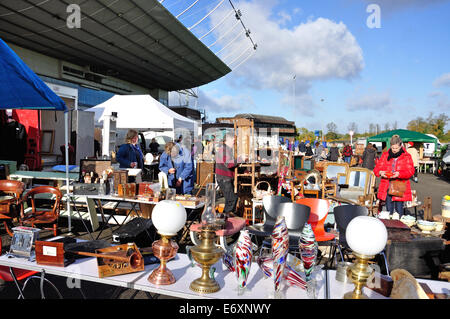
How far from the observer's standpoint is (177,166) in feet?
20.2

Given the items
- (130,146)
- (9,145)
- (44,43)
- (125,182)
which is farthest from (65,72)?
(125,182)

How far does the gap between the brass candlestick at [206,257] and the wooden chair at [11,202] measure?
4111 mm

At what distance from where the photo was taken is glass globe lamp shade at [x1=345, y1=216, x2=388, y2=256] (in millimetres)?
1484

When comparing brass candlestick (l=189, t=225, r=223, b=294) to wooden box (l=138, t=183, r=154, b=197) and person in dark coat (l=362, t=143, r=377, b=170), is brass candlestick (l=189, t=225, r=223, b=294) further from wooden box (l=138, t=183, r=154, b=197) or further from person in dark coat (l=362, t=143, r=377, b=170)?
person in dark coat (l=362, t=143, r=377, b=170)

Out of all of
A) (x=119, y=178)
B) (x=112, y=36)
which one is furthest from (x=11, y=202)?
(x=112, y=36)

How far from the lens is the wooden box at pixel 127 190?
4871mm

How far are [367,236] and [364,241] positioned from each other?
28mm

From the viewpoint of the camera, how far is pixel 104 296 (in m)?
3.21

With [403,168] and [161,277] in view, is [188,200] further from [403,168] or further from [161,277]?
[403,168]

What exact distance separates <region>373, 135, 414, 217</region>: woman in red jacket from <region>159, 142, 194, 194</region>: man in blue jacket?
343 centimetres

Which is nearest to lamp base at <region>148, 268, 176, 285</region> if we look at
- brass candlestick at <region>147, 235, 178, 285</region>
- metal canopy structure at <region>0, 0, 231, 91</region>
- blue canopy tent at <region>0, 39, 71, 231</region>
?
brass candlestick at <region>147, 235, 178, 285</region>

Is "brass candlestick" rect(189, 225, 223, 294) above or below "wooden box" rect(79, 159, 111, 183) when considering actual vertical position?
below

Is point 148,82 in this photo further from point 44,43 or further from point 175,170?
point 175,170
